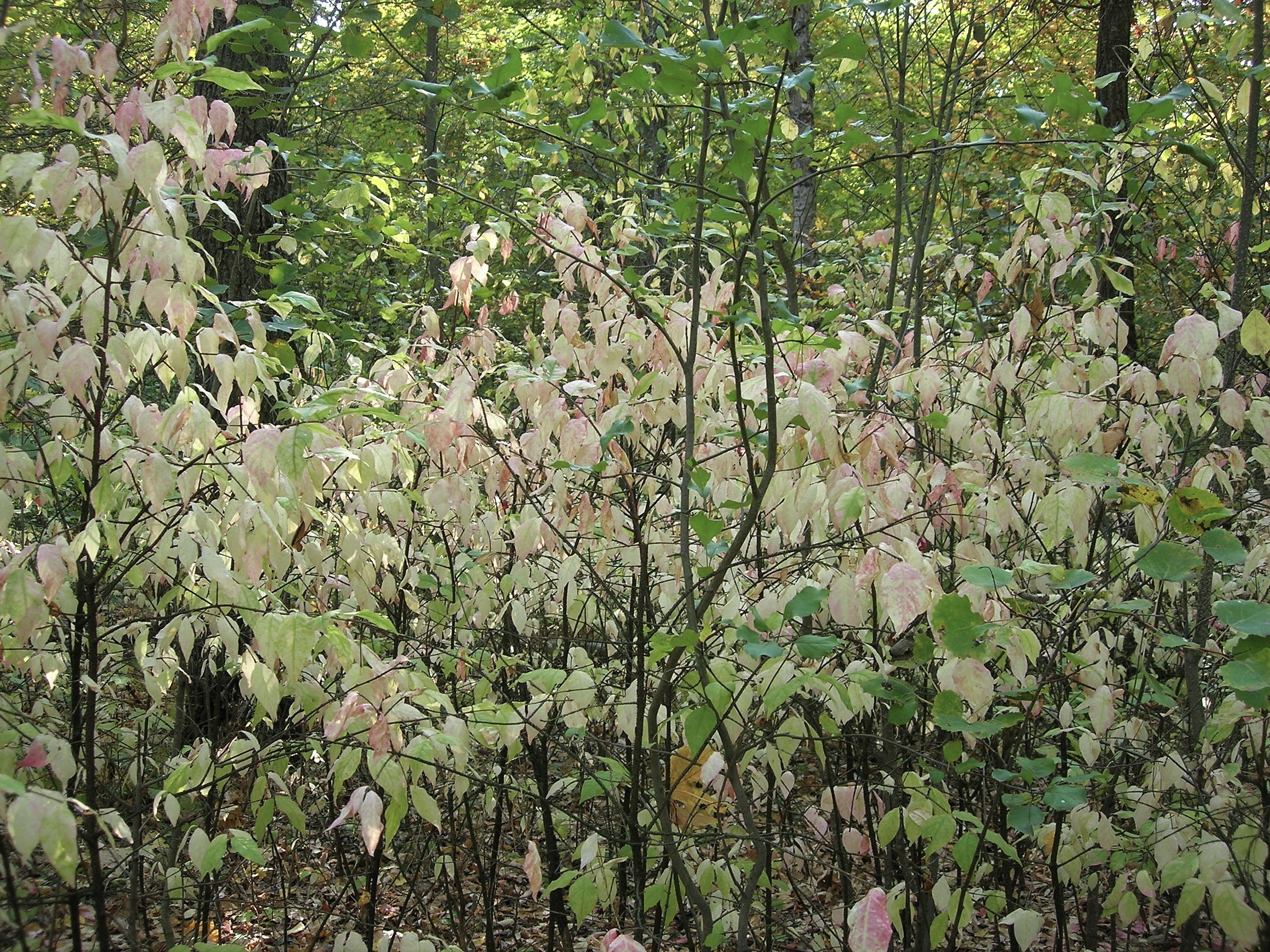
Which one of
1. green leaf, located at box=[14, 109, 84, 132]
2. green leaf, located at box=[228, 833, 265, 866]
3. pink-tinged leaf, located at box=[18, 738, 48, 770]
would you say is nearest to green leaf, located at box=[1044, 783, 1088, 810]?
green leaf, located at box=[228, 833, 265, 866]

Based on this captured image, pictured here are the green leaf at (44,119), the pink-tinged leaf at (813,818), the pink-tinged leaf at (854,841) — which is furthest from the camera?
the pink-tinged leaf at (813,818)

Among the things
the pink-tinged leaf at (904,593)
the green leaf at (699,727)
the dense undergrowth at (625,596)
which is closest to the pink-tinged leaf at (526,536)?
the dense undergrowth at (625,596)

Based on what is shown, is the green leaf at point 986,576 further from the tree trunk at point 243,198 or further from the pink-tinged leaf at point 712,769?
the tree trunk at point 243,198

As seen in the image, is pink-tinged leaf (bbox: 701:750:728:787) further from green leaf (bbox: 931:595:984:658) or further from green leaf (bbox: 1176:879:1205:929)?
green leaf (bbox: 1176:879:1205:929)

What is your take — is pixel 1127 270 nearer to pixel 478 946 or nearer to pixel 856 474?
pixel 856 474

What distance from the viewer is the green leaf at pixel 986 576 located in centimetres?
167

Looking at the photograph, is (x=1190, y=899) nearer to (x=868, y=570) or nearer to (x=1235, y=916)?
(x=1235, y=916)

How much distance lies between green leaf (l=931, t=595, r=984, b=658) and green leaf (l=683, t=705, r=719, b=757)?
0.46 m

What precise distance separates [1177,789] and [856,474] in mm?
1273

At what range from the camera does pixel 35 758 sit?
162cm

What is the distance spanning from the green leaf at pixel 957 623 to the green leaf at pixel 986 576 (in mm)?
46

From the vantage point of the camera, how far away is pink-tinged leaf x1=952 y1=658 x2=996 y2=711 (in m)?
1.79

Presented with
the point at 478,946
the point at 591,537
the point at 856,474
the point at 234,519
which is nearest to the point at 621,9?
the point at 591,537

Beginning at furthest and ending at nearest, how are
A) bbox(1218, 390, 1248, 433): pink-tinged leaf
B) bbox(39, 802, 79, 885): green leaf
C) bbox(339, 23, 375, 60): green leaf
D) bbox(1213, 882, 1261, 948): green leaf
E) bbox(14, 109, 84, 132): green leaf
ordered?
1. bbox(339, 23, 375, 60): green leaf
2. bbox(1218, 390, 1248, 433): pink-tinged leaf
3. bbox(1213, 882, 1261, 948): green leaf
4. bbox(14, 109, 84, 132): green leaf
5. bbox(39, 802, 79, 885): green leaf
